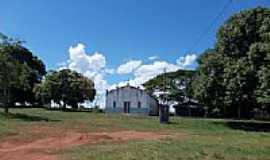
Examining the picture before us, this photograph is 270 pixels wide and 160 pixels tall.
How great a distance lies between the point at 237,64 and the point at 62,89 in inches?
1508

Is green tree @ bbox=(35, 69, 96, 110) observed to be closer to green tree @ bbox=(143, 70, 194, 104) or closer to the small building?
the small building

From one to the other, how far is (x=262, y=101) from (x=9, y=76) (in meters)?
23.3

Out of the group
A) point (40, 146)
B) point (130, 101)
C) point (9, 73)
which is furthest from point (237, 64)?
point (130, 101)

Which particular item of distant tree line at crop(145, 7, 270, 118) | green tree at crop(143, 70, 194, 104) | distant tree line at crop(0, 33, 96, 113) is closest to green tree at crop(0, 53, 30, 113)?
distant tree line at crop(0, 33, 96, 113)

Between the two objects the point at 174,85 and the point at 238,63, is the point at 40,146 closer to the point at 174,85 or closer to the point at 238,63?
the point at 238,63

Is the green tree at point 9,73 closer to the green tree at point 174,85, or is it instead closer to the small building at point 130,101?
the small building at point 130,101

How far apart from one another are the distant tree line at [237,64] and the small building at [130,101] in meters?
25.1

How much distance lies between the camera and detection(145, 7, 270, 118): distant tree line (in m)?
43.3

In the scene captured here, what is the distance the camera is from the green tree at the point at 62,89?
76.9 meters

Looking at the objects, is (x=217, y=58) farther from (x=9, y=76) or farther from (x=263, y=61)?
(x=9, y=76)

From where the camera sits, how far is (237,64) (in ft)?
148

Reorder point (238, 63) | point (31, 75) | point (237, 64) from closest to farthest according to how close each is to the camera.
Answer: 1. point (237, 64)
2. point (238, 63)
3. point (31, 75)

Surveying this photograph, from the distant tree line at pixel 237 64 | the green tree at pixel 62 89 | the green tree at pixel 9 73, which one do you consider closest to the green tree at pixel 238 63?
the distant tree line at pixel 237 64

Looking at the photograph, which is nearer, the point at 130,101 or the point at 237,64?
the point at 237,64
